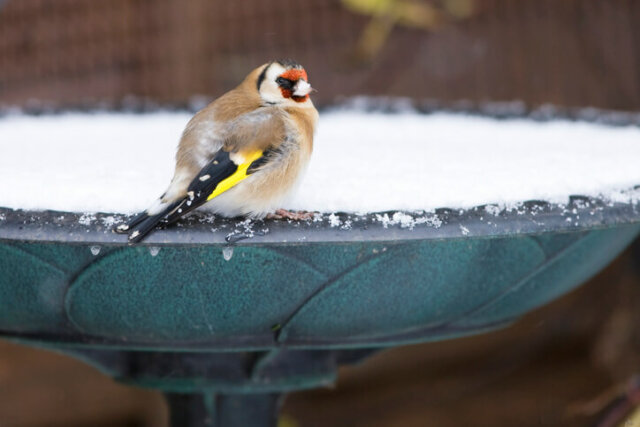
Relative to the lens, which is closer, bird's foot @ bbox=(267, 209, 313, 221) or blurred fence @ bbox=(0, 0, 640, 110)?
bird's foot @ bbox=(267, 209, 313, 221)

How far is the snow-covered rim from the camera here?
4.39 feet

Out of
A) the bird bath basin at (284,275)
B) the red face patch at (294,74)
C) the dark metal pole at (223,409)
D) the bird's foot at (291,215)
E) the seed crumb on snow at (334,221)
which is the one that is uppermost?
the red face patch at (294,74)

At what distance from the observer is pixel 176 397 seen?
6.18 feet

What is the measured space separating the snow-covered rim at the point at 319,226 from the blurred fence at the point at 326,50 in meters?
2.31

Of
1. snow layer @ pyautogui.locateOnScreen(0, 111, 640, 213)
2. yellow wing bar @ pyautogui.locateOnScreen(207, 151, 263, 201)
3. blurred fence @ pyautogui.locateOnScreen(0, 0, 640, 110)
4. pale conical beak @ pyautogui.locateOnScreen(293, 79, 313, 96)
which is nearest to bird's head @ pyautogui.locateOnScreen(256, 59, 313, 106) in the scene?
pale conical beak @ pyautogui.locateOnScreen(293, 79, 313, 96)

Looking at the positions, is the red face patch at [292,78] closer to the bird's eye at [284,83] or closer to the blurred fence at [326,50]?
the bird's eye at [284,83]

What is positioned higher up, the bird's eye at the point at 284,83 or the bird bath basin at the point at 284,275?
the bird's eye at the point at 284,83

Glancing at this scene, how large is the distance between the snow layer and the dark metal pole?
0.42m

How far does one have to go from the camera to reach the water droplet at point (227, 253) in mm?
1400

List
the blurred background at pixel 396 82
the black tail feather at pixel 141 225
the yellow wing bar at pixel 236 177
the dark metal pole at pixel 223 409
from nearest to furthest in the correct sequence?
the black tail feather at pixel 141 225 < the yellow wing bar at pixel 236 177 < the dark metal pole at pixel 223 409 < the blurred background at pixel 396 82

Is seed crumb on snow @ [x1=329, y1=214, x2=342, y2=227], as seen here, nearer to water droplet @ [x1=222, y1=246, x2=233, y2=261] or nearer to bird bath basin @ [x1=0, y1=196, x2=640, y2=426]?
bird bath basin @ [x1=0, y1=196, x2=640, y2=426]

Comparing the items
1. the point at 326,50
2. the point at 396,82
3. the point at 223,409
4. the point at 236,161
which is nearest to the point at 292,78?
the point at 236,161

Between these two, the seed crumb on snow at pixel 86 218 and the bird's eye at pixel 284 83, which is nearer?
the seed crumb on snow at pixel 86 218

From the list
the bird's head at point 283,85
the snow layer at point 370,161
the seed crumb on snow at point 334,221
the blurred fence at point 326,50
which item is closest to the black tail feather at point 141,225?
the snow layer at point 370,161
